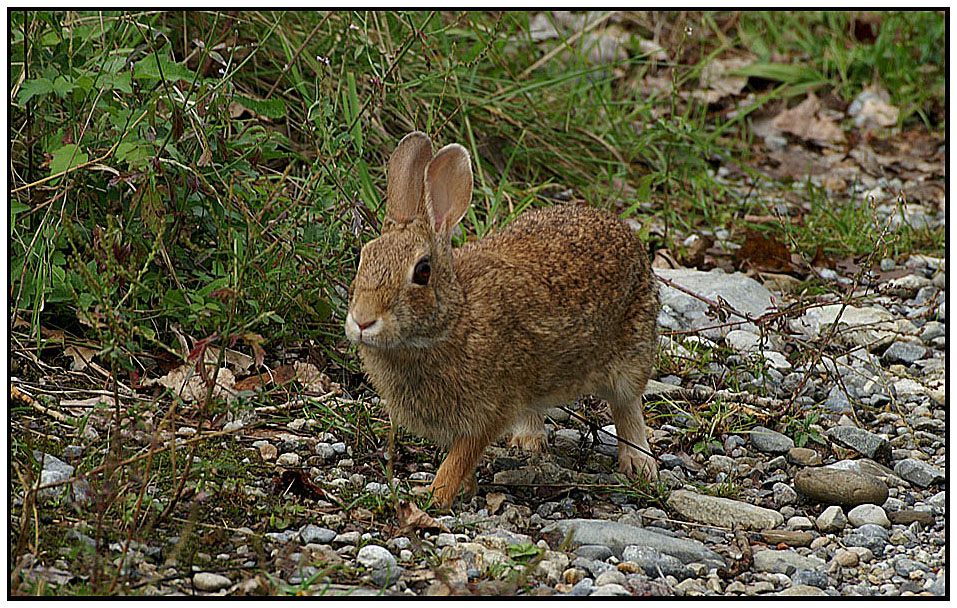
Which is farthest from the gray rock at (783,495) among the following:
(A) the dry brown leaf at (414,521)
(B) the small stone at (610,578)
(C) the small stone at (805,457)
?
(A) the dry brown leaf at (414,521)

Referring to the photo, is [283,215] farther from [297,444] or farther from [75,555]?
[75,555]

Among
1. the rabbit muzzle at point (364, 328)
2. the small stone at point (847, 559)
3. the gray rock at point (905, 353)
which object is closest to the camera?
the rabbit muzzle at point (364, 328)

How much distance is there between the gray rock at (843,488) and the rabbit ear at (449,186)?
165 cm

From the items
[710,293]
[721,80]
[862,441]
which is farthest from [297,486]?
[721,80]

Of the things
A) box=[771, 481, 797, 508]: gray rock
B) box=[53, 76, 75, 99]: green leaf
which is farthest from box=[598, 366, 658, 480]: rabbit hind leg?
box=[53, 76, 75, 99]: green leaf

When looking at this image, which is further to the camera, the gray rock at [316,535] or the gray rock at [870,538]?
the gray rock at [870,538]

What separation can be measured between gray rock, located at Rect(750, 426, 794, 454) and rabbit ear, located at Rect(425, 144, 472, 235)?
1670 millimetres

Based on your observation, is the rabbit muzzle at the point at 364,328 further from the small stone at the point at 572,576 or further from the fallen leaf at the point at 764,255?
the fallen leaf at the point at 764,255

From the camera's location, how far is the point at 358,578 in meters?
3.73

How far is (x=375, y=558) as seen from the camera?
3.83 m

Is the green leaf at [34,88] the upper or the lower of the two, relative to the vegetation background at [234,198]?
upper

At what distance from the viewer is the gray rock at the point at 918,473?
496 centimetres

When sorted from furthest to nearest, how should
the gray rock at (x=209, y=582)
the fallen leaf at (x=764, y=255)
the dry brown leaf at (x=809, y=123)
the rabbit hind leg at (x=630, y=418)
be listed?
the dry brown leaf at (x=809, y=123) → the fallen leaf at (x=764, y=255) → the rabbit hind leg at (x=630, y=418) → the gray rock at (x=209, y=582)

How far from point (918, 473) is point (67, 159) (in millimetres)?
3480
